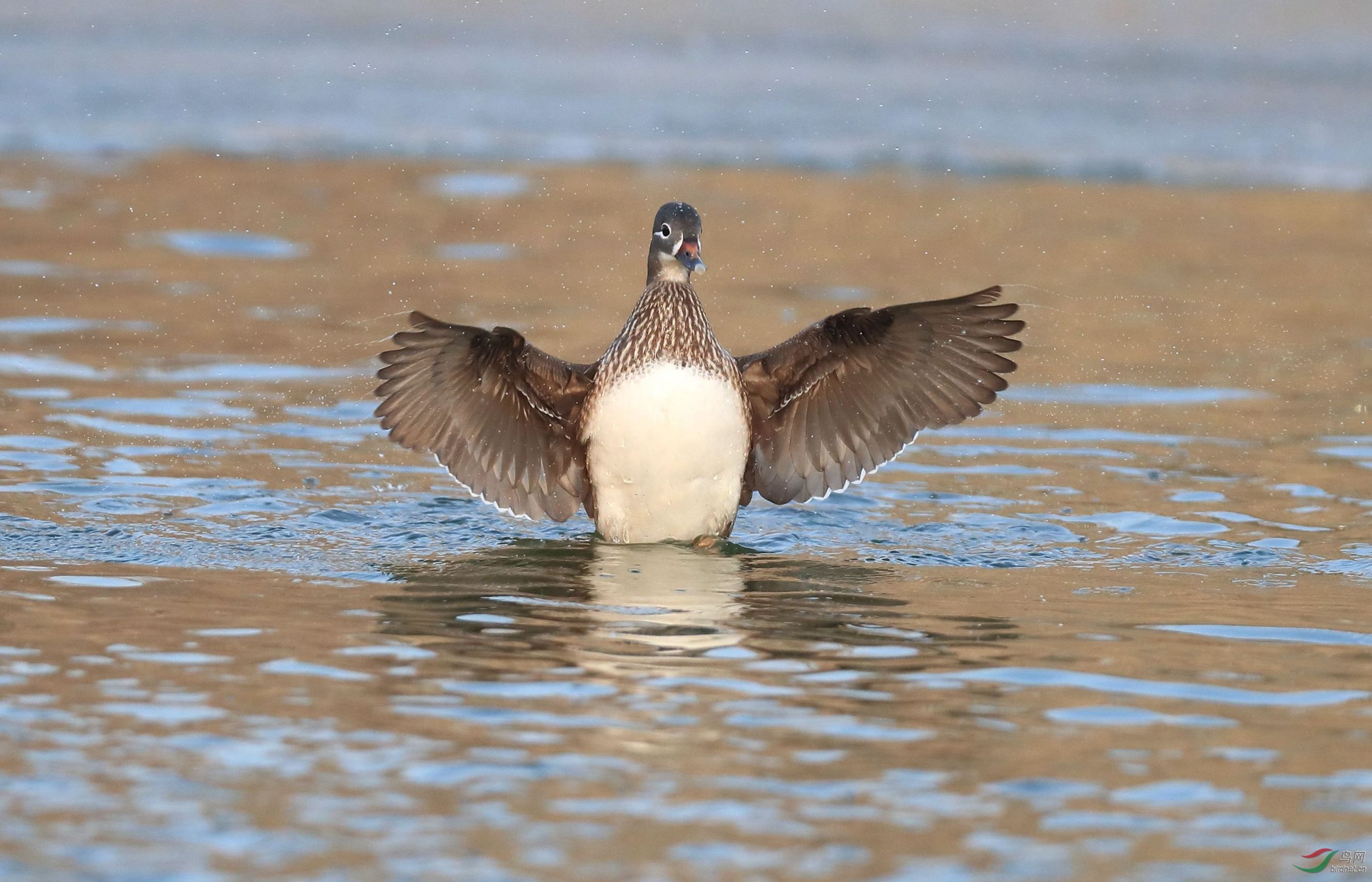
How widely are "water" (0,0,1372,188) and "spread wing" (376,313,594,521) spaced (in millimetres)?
7521

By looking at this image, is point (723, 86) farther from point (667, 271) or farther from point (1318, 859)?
point (1318, 859)

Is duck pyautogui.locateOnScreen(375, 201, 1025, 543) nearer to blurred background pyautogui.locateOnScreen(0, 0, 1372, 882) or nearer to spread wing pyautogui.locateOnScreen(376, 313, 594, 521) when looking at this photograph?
spread wing pyautogui.locateOnScreen(376, 313, 594, 521)

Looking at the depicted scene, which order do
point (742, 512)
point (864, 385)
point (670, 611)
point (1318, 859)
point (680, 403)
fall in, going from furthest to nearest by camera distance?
point (742, 512) → point (864, 385) → point (680, 403) → point (670, 611) → point (1318, 859)

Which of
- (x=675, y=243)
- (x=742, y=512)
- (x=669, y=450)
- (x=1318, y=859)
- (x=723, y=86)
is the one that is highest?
(x=723, y=86)

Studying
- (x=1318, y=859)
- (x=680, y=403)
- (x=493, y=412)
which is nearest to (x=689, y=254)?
(x=680, y=403)

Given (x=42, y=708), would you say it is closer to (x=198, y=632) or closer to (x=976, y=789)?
(x=198, y=632)

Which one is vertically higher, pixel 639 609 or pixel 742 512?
pixel 742 512

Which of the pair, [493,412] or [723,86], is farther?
[723,86]

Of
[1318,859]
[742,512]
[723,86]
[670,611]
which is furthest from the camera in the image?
[723,86]

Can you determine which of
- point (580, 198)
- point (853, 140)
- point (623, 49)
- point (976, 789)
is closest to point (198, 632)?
point (976, 789)

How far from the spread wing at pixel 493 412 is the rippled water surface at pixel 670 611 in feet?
0.84

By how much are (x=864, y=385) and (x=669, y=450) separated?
0.91 metres

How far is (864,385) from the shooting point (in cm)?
734

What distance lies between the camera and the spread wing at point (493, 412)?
23.1 feet
